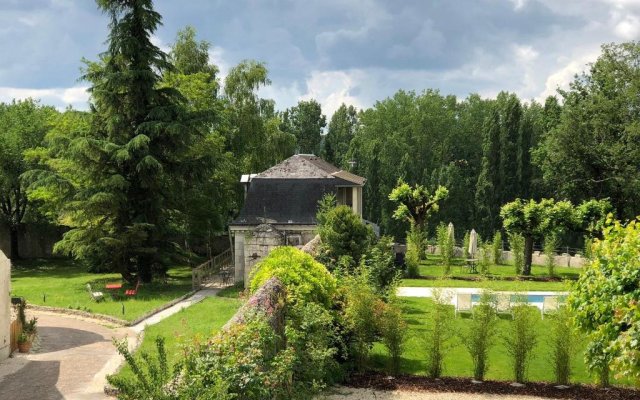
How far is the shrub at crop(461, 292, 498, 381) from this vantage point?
11.5 metres

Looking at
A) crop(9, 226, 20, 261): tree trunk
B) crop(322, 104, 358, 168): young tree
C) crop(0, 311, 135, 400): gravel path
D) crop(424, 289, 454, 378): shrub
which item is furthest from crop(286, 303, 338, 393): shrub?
crop(322, 104, 358, 168): young tree

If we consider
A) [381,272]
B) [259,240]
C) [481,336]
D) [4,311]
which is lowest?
[481,336]

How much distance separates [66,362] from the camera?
1348 centimetres

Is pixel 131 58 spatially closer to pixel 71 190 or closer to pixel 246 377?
pixel 71 190

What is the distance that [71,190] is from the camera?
82.2ft

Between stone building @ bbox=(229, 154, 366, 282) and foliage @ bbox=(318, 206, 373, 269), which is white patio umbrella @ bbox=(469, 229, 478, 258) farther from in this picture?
foliage @ bbox=(318, 206, 373, 269)

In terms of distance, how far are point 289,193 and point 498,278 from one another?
10.7 meters

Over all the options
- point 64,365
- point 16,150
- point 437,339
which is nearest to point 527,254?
point 437,339

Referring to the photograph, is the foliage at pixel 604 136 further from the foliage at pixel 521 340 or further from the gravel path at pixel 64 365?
the gravel path at pixel 64 365

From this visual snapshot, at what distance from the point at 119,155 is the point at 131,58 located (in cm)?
485

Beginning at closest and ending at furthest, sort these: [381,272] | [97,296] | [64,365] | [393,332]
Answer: [393,332]
[64,365]
[381,272]
[97,296]

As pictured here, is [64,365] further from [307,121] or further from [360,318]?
[307,121]

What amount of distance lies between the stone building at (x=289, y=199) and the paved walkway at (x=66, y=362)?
26.5 ft

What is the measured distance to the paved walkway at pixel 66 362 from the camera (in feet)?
37.1
